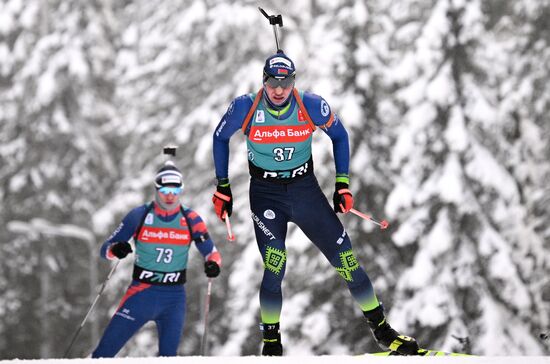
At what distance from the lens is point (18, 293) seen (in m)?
28.1

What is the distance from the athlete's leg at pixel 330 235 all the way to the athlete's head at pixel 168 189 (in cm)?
256

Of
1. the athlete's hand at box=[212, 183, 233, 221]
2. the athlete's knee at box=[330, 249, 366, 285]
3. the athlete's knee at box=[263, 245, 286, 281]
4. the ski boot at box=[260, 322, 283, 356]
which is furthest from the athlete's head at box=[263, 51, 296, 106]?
the ski boot at box=[260, 322, 283, 356]

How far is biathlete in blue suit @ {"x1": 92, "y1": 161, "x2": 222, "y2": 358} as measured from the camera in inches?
368

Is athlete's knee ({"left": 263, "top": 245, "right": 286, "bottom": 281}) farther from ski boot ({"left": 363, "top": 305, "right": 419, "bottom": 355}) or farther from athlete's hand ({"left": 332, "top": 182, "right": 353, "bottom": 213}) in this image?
ski boot ({"left": 363, "top": 305, "right": 419, "bottom": 355})

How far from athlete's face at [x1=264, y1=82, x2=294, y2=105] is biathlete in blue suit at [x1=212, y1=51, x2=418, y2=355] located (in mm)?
11

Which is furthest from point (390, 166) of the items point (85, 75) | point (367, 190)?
point (85, 75)

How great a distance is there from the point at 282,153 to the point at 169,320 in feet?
9.92

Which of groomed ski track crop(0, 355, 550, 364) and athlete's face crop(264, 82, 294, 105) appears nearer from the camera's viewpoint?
groomed ski track crop(0, 355, 550, 364)

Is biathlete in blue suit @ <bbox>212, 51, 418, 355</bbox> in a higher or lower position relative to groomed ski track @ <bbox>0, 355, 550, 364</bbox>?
higher

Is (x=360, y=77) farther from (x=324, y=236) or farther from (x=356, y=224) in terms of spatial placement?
(x=324, y=236)

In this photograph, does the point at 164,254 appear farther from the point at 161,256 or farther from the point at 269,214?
the point at 269,214

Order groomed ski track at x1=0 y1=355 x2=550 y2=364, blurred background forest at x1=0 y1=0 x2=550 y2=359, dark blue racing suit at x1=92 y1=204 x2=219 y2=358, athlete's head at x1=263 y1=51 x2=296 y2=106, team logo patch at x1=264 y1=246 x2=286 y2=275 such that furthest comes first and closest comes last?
blurred background forest at x1=0 y1=0 x2=550 y2=359
dark blue racing suit at x1=92 y1=204 x2=219 y2=358
team logo patch at x1=264 y1=246 x2=286 y2=275
athlete's head at x1=263 y1=51 x2=296 y2=106
groomed ski track at x1=0 y1=355 x2=550 y2=364

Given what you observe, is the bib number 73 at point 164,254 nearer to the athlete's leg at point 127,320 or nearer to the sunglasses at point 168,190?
the athlete's leg at point 127,320

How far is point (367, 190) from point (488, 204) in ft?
7.75
